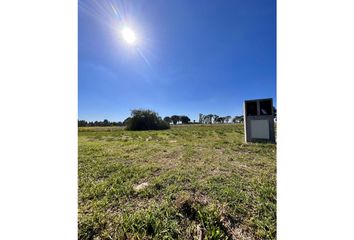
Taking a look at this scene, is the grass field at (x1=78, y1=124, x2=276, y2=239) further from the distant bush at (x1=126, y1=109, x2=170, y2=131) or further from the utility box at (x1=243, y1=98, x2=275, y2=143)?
the distant bush at (x1=126, y1=109, x2=170, y2=131)

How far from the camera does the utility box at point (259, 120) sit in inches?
165

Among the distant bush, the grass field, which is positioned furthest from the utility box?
the distant bush

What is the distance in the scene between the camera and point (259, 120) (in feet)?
14.4

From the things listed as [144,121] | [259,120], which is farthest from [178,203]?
[144,121]

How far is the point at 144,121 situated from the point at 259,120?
11.5 m

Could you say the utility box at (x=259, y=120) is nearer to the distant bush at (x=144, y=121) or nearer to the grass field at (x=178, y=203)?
the grass field at (x=178, y=203)

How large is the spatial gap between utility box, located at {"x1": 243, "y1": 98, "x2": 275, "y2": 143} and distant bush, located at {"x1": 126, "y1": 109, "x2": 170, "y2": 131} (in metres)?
11.2

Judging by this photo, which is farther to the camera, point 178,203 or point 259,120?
point 259,120

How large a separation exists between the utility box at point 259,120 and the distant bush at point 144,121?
11.2 m

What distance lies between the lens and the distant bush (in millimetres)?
14344

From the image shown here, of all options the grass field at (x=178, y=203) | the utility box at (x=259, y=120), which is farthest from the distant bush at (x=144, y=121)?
the grass field at (x=178, y=203)

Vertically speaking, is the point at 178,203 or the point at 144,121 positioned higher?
the point at 144,121

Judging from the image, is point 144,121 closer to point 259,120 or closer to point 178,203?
point 259,120
